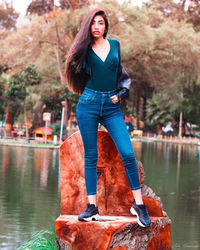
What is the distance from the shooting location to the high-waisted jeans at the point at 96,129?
353 centimetres

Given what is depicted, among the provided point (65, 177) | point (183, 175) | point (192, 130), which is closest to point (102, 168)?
point (65, 177)

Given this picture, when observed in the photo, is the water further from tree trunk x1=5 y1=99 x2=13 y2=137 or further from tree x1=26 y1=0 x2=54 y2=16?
tree trunk x1=5 y1=99 x2=13 y2=137

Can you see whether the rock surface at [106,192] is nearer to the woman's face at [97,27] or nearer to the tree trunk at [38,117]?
the woman's face at [97,27]

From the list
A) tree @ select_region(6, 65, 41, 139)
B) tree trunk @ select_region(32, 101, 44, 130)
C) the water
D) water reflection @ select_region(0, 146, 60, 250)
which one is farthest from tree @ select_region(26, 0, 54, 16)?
water reflection @ select_region(0, 146, 60, 250)

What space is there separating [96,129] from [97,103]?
202mm

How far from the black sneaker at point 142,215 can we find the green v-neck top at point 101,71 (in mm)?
926

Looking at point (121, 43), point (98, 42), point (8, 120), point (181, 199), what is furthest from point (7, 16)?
point (98, 42)

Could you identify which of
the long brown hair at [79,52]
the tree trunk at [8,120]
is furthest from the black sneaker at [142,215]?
the tree trunk at [8,120]

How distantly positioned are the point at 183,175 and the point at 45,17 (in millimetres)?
18692

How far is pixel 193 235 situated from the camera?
20.0 feet

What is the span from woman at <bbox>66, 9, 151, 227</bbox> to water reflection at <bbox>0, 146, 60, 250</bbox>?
196 cm

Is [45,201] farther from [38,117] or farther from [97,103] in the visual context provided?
[38,117]

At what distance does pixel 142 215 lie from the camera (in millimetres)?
3520

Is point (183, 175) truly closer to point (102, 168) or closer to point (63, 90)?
point (102, 168)
